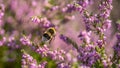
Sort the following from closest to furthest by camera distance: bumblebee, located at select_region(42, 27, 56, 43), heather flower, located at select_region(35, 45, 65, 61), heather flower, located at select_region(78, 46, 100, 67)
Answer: heather flower, located at select_region(78, 46, 100, 67) < heather flower, located at select_region(35, 45, 65, 61) < bumblebee, located at select_region(42, 27, 56, 43)

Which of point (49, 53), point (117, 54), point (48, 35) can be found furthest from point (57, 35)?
point (117, 54)

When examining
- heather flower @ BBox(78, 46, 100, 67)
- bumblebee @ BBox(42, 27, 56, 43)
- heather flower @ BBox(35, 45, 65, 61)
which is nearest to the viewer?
heather flower @ BBox(78, 46, 100, 67)

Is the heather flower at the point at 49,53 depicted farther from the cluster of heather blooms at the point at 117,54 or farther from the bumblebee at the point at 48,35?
the cluster of heather blooms at the point at 117,54

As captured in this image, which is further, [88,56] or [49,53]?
[49,53]

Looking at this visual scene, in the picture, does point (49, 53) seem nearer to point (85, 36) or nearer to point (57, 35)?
point (85, 36)

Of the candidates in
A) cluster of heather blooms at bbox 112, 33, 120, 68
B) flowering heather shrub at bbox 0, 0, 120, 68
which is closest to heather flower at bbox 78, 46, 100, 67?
flowering heather shrub at bbox 0, 0, 120, 68

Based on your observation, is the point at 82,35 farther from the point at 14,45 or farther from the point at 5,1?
the point at 5,1

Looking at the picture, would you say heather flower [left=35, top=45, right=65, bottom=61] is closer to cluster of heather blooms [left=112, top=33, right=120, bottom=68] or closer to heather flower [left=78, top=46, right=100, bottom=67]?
heather flower [left=78, top=46, right=100, bottom=67]

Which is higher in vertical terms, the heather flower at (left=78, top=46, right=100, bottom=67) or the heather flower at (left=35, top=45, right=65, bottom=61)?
the heather flower at (left=35, top=45, right=65, bottom=61)

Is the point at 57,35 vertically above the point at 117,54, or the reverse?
the point at 57,35

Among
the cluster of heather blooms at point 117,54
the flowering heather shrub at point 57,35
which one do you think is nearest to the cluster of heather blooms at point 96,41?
the flowering heather shrub at point 57,35
